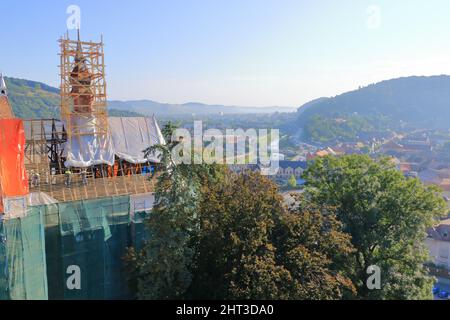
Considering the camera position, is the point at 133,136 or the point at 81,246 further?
the point at 133,136

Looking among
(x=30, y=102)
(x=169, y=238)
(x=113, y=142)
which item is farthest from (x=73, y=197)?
(x=30, y=102)

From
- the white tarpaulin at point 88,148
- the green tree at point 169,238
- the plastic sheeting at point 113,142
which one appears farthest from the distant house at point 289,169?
the green tree at point 169,238

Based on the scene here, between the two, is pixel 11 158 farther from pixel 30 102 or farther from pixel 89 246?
pixel 30 102

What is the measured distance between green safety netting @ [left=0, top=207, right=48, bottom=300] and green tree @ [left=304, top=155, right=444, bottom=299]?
33.6ft

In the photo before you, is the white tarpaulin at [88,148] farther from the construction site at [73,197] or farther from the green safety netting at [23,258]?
the green safety netting at [23,258]

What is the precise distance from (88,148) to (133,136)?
3.57 m

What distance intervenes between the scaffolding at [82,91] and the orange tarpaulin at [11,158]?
11.8 metres

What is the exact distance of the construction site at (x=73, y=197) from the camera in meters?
11.0

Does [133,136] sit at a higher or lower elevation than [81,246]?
higher

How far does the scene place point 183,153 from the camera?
13922 mm

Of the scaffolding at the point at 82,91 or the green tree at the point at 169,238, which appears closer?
the green tree at the point at 169,238

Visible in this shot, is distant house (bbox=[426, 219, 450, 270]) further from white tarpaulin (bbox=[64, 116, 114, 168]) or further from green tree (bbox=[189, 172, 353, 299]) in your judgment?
white tarpaulin (bbox=[64, 116, 114, 168])

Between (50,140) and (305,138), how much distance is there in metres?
157

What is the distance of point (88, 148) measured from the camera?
23.8m
